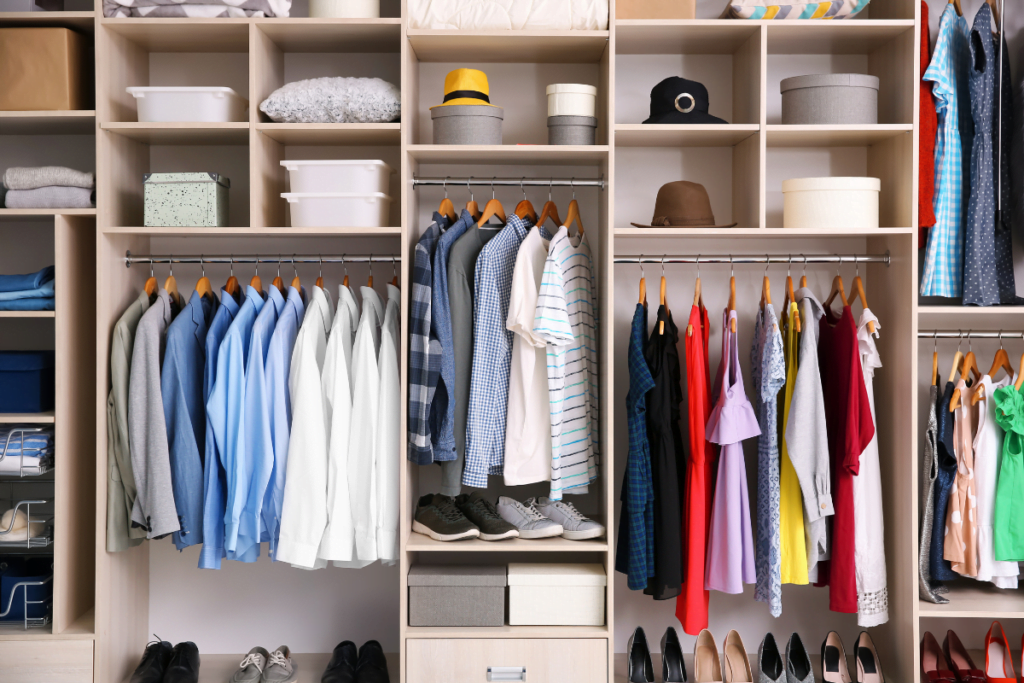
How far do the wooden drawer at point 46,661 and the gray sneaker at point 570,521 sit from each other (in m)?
1.56

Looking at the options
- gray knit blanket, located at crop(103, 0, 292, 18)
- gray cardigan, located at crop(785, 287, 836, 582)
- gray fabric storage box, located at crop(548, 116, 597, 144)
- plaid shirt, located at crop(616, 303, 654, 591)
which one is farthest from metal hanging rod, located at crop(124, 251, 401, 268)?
gray cardigan, located at crop(785, 287, 836, 582)

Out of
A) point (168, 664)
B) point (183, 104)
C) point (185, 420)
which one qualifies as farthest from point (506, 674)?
point (183, 104)

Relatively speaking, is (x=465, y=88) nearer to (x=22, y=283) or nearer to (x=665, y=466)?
(x=665, y=466)

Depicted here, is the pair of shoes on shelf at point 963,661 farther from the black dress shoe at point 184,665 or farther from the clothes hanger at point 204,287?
the clothes hanger at point 204,287

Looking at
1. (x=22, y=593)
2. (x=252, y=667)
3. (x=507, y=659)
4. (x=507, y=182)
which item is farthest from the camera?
(x=507, y=182)

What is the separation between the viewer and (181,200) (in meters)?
2.56

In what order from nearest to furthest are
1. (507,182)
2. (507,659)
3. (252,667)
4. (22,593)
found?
(507,659) < (22,593) < (252,667) < (507,182)

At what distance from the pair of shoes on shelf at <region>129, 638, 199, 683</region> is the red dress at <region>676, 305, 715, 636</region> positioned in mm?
1706

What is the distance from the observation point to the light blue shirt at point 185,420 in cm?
252

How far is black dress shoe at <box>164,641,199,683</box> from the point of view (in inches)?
104

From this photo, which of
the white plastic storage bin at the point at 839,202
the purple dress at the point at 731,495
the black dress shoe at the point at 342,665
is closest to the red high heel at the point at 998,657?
the purple dress at the point at 731,495

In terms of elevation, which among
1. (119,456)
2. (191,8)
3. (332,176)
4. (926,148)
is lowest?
(119,456)

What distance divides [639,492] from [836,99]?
1.46 metres

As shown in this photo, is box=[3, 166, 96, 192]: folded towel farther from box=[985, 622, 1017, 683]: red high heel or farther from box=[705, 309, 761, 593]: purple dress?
box=[985, 622, 1017, 683]: red high heel
